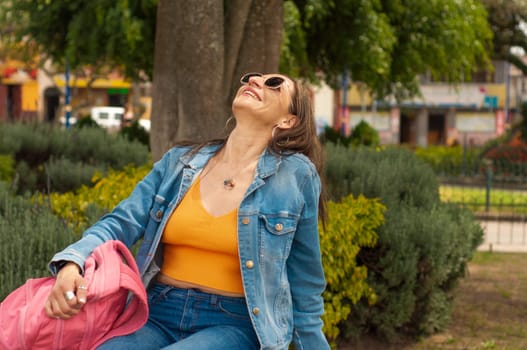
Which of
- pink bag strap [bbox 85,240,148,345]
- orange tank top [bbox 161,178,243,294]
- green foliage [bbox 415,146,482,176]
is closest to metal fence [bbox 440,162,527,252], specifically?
green foliage [bbox 415,146,482,176]

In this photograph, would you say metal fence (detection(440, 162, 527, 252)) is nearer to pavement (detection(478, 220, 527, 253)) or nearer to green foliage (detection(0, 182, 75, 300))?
pavement (detection(478, 220, 527, 253))

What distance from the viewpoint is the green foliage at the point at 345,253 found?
16.6 feet

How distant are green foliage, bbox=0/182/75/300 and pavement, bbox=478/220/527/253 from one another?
7917mm

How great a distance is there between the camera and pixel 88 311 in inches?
102

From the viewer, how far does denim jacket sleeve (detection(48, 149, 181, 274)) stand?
8.89 feet

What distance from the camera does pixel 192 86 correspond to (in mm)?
6051

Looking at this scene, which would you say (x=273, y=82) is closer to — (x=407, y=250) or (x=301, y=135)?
(x=301, y=135)

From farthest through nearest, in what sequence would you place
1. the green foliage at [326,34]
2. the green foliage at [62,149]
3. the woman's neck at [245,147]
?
the green foliage at [326,34]
the green foliage at [62,149]
the woman's neck at [245,147]

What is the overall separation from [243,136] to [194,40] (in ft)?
9.91

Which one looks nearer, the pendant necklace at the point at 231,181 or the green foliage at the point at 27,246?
the pendant necklace at the point at 231,181

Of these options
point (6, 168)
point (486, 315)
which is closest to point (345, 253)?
point (486, 315)

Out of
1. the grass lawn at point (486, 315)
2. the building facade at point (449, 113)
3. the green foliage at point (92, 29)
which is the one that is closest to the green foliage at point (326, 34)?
the green foliage at point (92, 29)

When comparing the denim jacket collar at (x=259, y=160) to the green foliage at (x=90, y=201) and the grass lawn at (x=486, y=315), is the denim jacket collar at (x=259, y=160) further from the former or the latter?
the grass lawn at (x=486, y=315)

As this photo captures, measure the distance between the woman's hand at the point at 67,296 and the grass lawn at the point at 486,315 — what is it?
12.2 feet
